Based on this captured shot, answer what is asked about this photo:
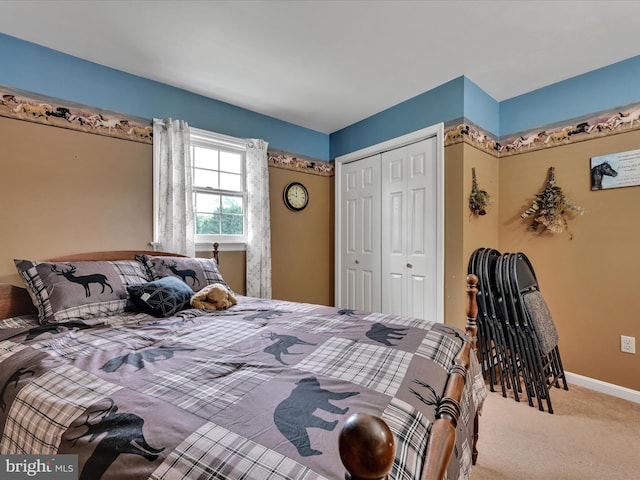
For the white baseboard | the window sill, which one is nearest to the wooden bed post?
the white baseboard

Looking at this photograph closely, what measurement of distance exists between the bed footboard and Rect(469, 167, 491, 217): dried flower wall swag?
183cm

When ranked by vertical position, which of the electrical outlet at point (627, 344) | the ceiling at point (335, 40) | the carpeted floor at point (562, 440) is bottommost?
the carpeted floor at point (562, 440)

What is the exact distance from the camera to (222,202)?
3.08m

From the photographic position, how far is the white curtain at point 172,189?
102 inches

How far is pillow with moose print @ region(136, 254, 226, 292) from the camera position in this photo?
2.13 m

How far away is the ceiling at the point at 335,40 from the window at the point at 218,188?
478 millimetres

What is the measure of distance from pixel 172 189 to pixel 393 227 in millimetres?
2167

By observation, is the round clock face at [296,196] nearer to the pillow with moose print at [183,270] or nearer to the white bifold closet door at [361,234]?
the white bifold closet door at [361,234]

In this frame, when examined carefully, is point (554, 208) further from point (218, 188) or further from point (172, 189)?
point (172, 189)

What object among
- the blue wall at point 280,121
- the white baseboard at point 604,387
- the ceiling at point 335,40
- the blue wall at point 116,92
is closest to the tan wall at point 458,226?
the blue wall at point 280,121

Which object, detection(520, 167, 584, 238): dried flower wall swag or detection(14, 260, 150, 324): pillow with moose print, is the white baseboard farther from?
detection(14, 260, 150, 324): pillow with moose print

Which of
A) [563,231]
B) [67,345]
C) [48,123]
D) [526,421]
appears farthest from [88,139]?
[563,231]

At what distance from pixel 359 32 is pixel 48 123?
230cm

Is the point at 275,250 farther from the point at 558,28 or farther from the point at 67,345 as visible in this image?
the point at 558,28
